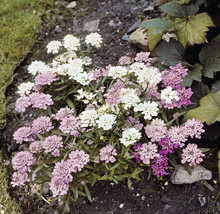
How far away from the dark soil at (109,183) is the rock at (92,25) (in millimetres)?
52

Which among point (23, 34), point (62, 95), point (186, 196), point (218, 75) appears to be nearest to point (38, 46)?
point (23, 34)

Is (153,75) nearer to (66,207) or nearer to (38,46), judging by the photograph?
(66,207)

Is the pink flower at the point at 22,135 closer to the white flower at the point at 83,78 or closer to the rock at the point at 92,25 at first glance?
the white flower at the point at 83,78

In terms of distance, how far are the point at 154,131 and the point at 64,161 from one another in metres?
0.67

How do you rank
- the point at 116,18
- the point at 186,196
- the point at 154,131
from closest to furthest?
1. the point at 154,131
2. the point at 186,196
3. the point at 116,18

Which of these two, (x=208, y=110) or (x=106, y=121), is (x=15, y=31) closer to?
(x=106, y=121)

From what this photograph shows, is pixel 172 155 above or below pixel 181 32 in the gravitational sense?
below

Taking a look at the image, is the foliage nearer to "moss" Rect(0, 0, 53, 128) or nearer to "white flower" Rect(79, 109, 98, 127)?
"white flower" Rect(79, 109, 98, 127)

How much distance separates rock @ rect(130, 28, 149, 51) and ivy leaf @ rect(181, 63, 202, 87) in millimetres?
862

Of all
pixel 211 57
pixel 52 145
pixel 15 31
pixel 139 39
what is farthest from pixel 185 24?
pixel 15 31

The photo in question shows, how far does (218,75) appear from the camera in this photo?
8.64 feet

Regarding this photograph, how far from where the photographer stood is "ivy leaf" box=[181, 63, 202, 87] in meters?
2.39

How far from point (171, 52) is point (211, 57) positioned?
0.32 meters

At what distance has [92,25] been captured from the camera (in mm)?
3938
